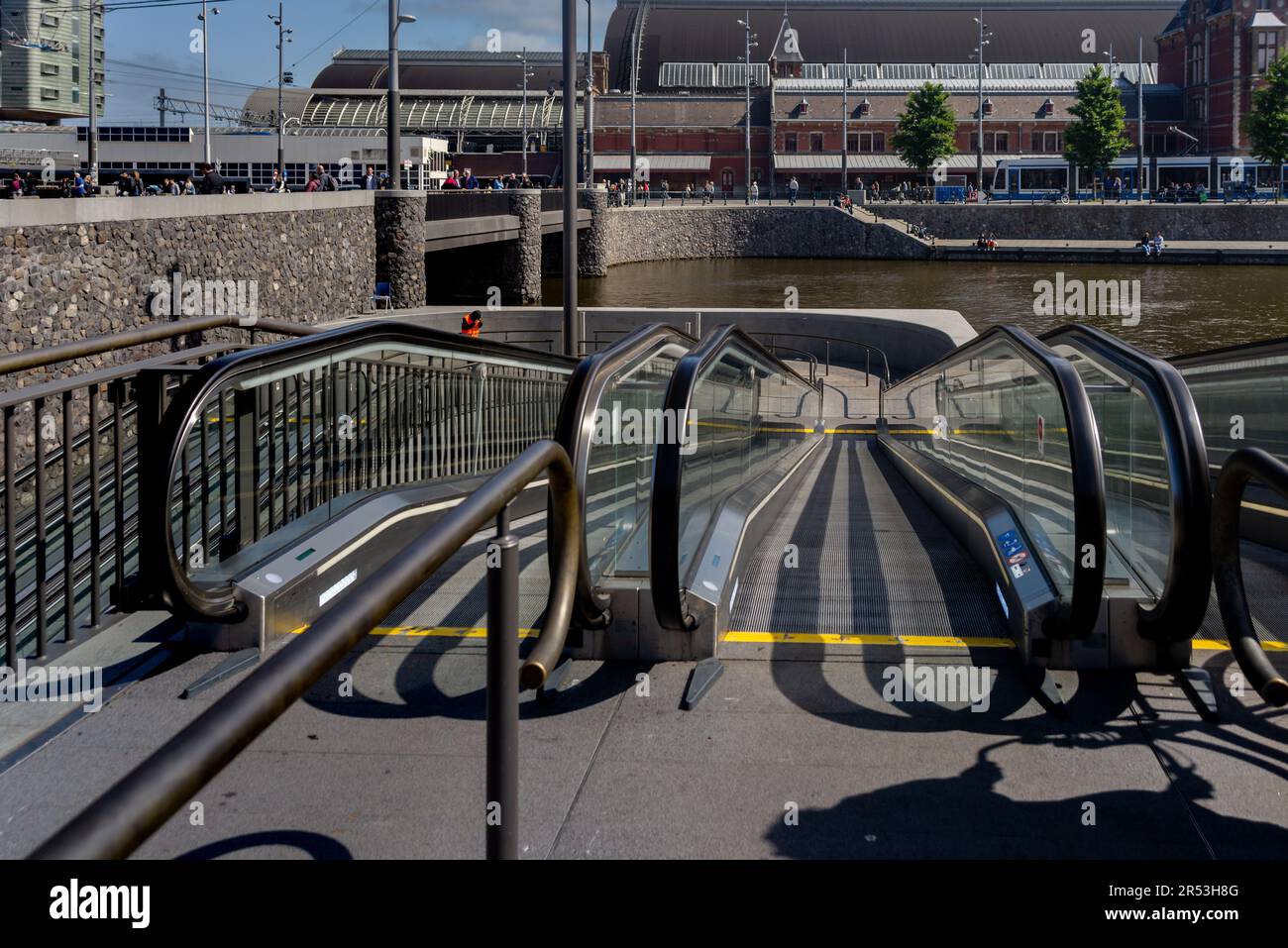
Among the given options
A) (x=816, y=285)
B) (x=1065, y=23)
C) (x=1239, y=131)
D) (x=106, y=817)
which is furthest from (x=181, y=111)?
(x=106, y=817)

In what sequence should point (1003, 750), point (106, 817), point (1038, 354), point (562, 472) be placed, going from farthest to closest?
point (1038, 354) → point (1003, 750) → point (562, 472) → point (106, 817)

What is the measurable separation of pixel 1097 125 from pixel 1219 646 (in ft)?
282

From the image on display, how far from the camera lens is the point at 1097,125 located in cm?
8394

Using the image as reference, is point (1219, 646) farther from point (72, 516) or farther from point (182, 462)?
point (72, 516)

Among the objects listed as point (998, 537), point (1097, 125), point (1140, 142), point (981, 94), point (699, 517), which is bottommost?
point (998, 537)

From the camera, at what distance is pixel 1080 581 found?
5.12 metres

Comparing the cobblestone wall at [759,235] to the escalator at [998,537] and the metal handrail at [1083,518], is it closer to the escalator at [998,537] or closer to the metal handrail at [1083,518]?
the escalator at [998,537]

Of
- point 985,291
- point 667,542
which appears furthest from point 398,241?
point 985,291

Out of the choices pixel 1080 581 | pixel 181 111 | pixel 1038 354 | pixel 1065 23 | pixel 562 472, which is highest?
pixel 1065 23

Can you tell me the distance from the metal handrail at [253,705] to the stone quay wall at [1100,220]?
79039 mm

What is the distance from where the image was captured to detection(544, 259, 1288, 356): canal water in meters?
43.8

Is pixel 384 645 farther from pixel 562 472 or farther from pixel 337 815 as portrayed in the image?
pixel 562 472

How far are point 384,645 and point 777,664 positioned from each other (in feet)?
5.36

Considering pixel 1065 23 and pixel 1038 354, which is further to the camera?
pixel 1065 23
